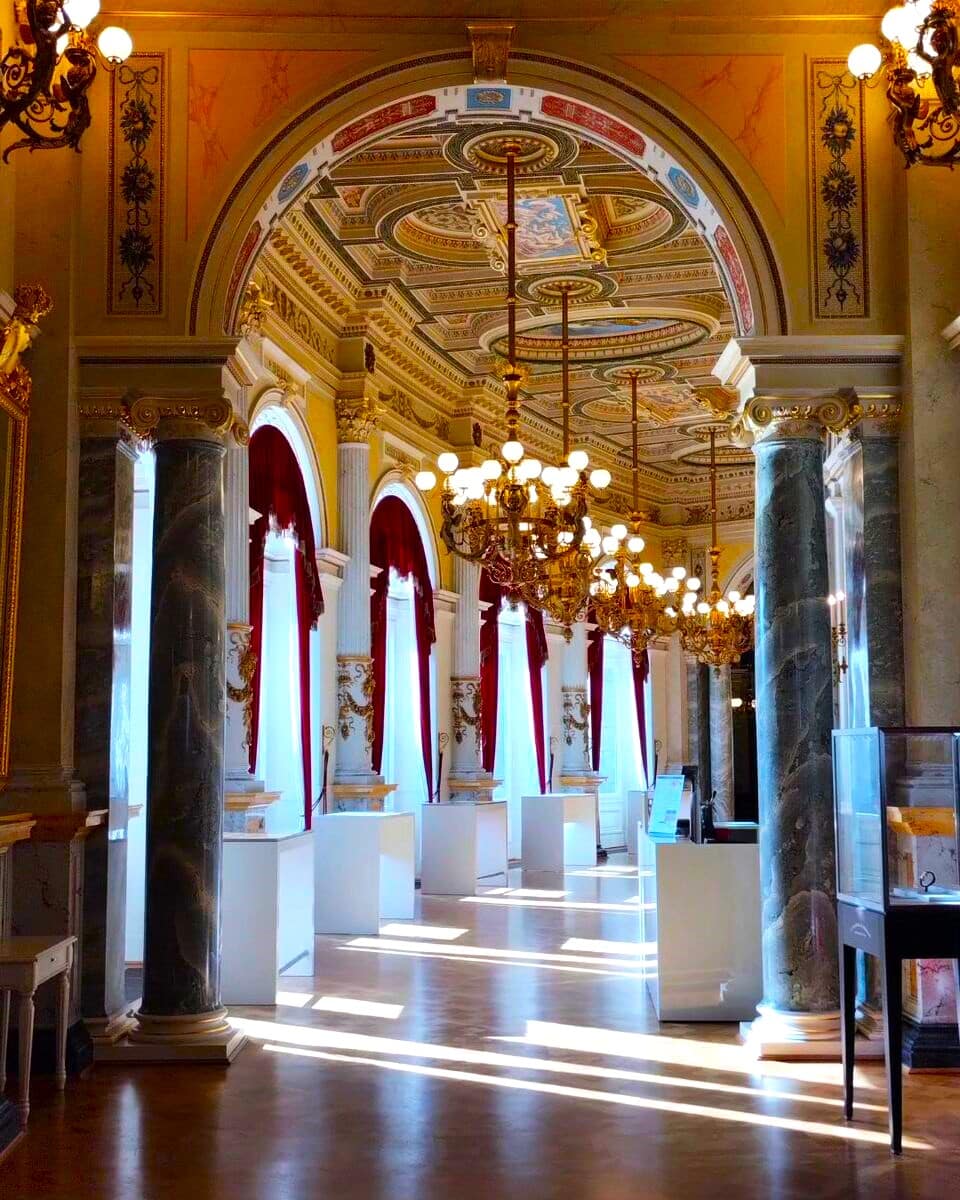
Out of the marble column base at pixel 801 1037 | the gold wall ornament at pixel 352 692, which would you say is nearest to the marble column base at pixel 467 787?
the gold wall ornament at pixel 352 692

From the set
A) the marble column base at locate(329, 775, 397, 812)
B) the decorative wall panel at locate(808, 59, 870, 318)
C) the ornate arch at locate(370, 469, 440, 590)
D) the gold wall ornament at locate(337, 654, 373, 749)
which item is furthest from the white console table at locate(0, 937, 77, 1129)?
the ornate arch at locate(370, 469, 440, 590)

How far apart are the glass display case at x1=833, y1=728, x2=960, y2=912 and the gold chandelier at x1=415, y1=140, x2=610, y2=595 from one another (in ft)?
14.9

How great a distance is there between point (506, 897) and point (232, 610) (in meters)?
5.80

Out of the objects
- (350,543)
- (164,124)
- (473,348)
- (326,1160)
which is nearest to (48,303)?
(164,124)

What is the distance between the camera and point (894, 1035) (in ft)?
18.0

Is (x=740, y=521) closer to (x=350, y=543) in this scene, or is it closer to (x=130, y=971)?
(x=350, y=543)

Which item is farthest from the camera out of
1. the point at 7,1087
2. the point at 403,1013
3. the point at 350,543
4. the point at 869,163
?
the point at 350,543

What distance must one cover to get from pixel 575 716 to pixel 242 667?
11144mm

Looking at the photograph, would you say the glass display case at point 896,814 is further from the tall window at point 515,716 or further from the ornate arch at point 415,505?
the tall window at point 515,716

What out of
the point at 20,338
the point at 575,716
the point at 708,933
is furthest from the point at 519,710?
the point at 20,338

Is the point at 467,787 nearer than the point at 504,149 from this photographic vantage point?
No

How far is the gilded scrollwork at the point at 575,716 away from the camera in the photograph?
21.4m

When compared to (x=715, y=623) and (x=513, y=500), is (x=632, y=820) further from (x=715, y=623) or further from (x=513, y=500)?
(x=513, y=500)

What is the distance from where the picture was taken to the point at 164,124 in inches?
306
